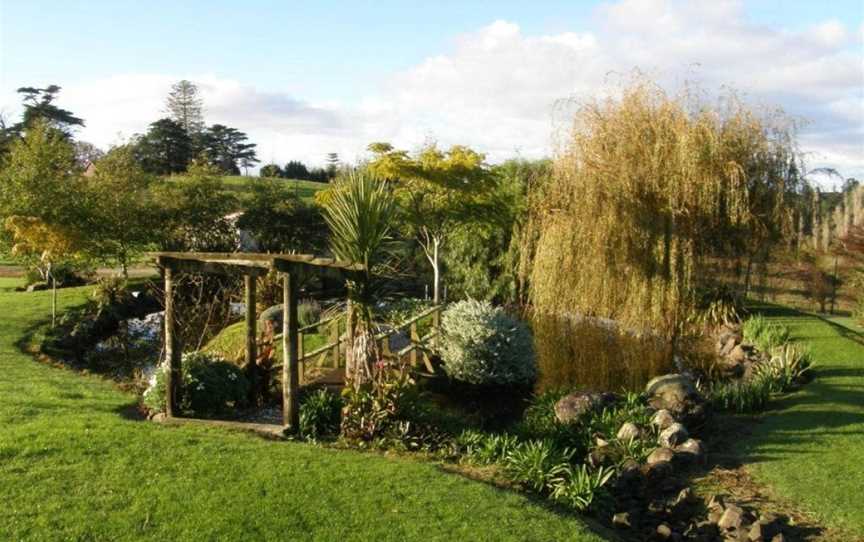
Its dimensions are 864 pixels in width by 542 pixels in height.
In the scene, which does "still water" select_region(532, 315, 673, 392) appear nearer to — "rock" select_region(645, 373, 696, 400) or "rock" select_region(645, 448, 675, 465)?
"rock" select_region(645, 373, 696, 400)

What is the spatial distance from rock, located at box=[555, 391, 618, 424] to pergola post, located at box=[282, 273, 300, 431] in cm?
343

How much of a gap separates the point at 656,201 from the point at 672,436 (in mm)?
4830

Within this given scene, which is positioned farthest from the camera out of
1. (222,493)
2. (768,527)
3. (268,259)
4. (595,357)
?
(595,357)

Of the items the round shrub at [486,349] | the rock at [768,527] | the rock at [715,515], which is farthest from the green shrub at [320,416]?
the rock at [768,527]

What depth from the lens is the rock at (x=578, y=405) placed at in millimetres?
9812

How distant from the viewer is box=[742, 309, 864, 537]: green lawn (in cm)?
727

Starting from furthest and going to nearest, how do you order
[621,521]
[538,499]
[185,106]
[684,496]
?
1. [185,106]
2. [684,496]
3. [538,499]
4. [621,521]

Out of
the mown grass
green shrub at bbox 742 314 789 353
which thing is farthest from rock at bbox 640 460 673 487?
the mown grass

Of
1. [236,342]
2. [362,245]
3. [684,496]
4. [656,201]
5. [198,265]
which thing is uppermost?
[656,201]

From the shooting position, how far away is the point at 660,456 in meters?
8.47

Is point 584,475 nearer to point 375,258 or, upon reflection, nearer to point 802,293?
point 375,258

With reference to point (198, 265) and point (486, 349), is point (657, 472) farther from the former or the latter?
point (198, 265)

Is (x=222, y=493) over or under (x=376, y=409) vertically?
under

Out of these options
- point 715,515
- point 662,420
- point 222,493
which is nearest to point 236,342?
point 222,493
